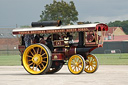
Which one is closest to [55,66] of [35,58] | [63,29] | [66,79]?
[35,58]

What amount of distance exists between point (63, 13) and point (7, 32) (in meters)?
16.7

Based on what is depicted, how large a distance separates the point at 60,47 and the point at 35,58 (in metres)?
1.27

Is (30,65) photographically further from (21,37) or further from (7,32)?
(7,32)

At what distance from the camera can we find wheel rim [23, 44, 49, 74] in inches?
788

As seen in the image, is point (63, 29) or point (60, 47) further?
point (60, 47)

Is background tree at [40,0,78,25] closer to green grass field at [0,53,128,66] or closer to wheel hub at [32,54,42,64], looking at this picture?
green grass field at [0,53,128,66]

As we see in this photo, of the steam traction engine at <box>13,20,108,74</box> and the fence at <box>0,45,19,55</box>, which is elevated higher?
the steam traction engine at <box>13,20,108,74</box>

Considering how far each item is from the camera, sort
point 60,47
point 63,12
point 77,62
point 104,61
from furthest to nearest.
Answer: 1. point 63,12
2. point 104,61
3. point 60,47
4. point 77,62

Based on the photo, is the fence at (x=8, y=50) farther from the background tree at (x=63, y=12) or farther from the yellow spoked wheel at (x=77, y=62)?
the yellow spoked wheel at (x=77, y=62)

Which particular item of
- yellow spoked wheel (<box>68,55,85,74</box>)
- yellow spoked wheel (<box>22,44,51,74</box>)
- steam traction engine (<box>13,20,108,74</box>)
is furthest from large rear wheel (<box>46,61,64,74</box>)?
yellow spoked wheel (<box>68,55,85,74</box>)

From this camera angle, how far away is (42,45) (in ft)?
65.8

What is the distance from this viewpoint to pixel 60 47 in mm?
20438

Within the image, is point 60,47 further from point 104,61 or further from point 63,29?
point 104,61

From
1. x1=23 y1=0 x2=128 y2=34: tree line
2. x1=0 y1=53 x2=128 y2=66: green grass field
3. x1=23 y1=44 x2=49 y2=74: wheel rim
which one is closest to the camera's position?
x1=23 y1=44 x2=49 y2=74: wheel rim
